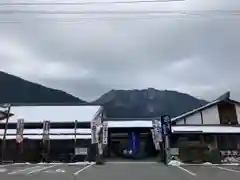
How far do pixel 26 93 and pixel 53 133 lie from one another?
42.1 meters

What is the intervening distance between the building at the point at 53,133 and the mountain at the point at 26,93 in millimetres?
31594

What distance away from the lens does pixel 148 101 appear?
87312mm

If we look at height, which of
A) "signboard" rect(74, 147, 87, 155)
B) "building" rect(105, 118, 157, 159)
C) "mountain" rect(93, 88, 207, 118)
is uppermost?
"mountain" rect(93, 88, 207, 118)

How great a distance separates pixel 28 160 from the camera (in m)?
30.2

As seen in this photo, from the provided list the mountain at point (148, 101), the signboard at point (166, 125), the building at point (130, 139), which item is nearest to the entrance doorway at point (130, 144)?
the building at point (130, 139)

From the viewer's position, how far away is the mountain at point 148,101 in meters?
80.8

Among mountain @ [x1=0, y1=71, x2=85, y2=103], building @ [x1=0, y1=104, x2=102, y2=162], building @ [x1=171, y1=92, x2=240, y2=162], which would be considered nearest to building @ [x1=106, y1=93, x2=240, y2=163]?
building @ [x1=171, y1=92, x2=240, y2=162]

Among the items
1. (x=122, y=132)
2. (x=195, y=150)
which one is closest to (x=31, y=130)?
(x=122, y=132)

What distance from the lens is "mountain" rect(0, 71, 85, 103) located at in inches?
2921

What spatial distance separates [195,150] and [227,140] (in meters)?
7.91

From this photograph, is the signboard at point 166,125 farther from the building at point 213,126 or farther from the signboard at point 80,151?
the signboard at point 80,151

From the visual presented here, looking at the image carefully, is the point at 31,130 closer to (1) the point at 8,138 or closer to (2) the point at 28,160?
(1) the point at 8,138

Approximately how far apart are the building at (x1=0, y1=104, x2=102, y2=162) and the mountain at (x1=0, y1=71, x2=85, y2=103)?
104 feet

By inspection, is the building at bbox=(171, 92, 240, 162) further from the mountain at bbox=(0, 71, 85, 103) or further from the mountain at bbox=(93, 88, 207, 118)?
the mountain at bbox=(93, 88, 207, 118)
